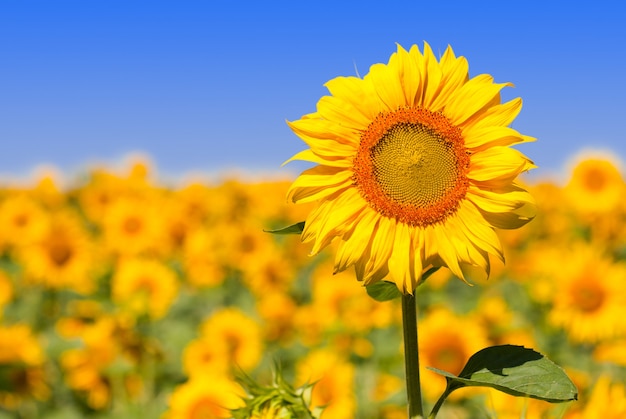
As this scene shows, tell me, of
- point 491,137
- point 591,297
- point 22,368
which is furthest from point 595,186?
point 491,137

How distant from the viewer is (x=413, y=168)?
1.87 metres

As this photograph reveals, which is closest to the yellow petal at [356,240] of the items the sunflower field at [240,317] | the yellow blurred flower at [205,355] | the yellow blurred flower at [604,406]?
the sunflower field at [240,317]

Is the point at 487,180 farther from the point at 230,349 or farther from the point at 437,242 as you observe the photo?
the point at 230,349

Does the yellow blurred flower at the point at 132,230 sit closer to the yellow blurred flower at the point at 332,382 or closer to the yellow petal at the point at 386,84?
the yellow blurred flower at the point at 332,382

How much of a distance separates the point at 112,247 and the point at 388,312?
2.94 meters

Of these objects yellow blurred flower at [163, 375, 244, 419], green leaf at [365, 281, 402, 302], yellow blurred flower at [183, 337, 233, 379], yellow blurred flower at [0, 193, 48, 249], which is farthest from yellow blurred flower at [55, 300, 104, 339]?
green leaf at [365, 281, 402, 302]

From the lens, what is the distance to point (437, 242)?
1.85m

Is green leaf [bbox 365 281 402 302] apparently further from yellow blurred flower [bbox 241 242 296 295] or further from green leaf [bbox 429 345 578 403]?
yellow blurred flower [bbox 241 242 296 295]

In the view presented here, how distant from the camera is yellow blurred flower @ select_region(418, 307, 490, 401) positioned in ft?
15.0

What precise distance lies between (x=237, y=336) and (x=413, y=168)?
13.3ft

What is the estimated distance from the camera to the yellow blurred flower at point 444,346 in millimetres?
4578

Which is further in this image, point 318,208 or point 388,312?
point 388,312

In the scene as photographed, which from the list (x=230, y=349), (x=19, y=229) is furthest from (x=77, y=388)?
(x=19, y=229)

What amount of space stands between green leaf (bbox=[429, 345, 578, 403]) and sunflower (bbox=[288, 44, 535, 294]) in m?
0.20
